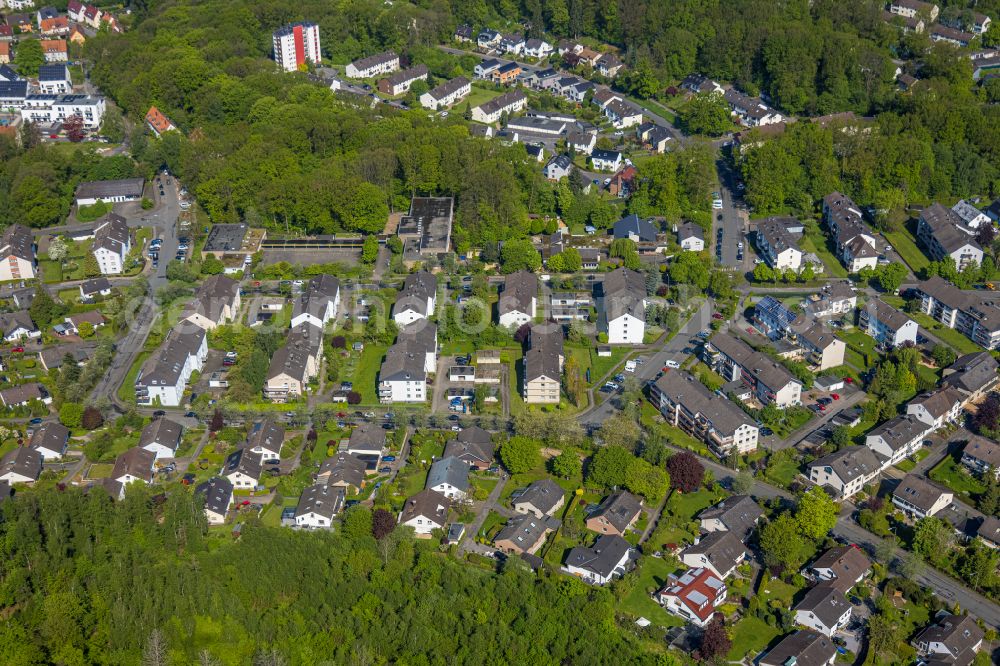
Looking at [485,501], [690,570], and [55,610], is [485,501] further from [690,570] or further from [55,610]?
[55,610]

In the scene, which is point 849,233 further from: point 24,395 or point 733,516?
point 24,395

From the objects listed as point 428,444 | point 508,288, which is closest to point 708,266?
point 508,288

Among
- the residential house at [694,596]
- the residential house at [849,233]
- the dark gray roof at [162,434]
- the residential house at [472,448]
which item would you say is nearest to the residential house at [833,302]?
the residential house at [849,233]

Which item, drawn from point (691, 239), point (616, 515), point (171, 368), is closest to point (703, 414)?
point (616, 515)

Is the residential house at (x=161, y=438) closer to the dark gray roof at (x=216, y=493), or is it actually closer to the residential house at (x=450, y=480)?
the dark gray roof at (x=216, y=493)

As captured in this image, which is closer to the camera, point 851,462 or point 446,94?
point 851,462

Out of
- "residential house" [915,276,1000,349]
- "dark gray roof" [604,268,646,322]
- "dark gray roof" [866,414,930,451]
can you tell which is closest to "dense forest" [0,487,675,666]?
"dark gray roof" [866,414,930,451]
